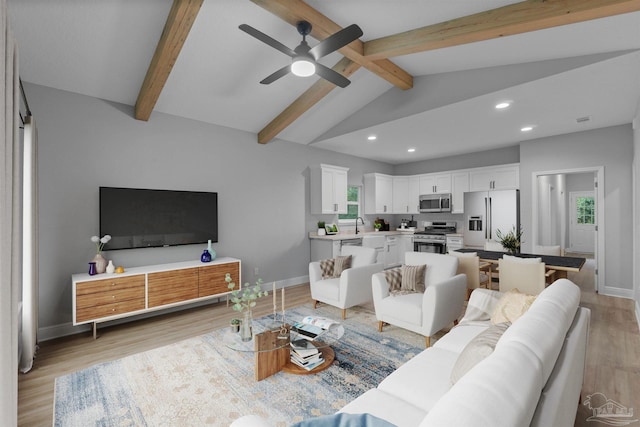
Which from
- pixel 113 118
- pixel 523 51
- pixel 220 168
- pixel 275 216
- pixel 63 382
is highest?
pixel 523 51

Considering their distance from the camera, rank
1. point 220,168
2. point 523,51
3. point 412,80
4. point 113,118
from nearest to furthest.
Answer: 1. point 523,51
2. point 113,118
3. point 412,80
4. point 220,168

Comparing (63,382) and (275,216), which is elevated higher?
(275,216)

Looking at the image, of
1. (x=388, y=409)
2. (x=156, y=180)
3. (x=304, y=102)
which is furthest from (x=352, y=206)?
(x=388, y=409)

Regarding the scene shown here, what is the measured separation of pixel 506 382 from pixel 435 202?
6.55m

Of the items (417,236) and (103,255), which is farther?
(417,236)

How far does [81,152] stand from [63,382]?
249 cm

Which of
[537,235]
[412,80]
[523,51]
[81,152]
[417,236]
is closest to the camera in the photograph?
[523,51]

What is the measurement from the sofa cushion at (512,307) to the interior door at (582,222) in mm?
9492

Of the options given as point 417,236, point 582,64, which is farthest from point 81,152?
point 417,236

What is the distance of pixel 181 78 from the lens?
3.67m

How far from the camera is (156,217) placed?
402 cm

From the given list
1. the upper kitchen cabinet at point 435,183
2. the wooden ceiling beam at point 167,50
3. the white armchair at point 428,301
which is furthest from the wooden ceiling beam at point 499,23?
the upper kitchen cabinet at point 435,183

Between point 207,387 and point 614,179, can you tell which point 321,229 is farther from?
point 614,179

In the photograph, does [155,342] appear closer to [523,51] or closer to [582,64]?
[523,51]
